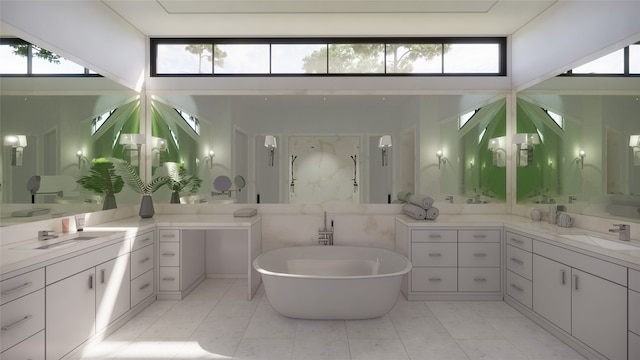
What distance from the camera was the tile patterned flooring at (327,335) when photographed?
7.43 feet

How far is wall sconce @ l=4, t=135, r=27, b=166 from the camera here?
2164mm

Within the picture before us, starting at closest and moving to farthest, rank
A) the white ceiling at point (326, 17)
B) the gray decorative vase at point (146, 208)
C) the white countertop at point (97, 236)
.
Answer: the white countertop at point (97, 236) < the white ceiling at point (326, 17) < the gray decorative vase at point (146, 208)

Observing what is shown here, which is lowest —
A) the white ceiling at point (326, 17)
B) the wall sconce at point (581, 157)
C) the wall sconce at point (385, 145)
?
the wall sconce at point (581, 157)

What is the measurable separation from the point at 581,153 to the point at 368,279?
2137 mm

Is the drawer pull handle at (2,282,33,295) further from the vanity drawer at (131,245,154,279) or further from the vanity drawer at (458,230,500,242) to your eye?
the vanity drawer at (458,230,500,242)

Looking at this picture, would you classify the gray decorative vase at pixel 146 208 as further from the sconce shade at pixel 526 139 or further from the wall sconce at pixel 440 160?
the sconce shade at pixel 526 139

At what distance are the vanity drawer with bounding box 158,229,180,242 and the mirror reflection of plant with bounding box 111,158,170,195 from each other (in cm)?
70

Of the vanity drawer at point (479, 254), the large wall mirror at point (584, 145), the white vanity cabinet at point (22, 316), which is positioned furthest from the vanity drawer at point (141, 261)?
the large wall mirror at point (584, 145)

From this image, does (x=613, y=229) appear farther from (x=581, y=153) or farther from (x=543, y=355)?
(x=543, y=355)

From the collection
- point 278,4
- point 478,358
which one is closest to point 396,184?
point 478,358

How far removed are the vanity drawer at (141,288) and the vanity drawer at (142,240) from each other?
274 mm

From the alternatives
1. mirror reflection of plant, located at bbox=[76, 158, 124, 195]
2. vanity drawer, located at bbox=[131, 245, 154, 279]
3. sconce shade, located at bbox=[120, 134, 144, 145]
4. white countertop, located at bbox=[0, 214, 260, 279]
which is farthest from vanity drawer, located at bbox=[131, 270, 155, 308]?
sconce shade, located at bbox=[120, 134, 144, 145]

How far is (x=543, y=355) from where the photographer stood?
89.1 inches

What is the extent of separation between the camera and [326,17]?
3381 millimetres
